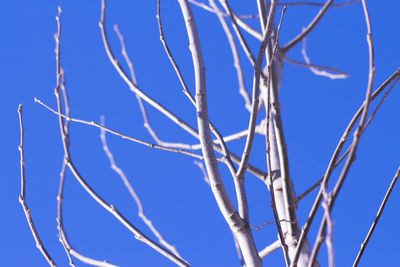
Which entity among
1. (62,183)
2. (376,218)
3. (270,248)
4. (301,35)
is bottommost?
(376,218)

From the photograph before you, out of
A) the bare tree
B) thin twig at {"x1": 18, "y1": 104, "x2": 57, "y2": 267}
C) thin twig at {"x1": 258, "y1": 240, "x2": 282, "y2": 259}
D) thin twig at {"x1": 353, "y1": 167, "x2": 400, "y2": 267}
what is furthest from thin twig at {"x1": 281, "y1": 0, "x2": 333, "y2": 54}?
thin twig at {"x1": 18, "y1": 104, "x2": 57, "y2": 267}

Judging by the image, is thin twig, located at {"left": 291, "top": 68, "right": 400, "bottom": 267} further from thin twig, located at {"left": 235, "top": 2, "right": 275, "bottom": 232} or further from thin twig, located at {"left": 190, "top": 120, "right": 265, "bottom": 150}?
thin twig, located at {"left": 190, "top": 120, "right": 265, "bottom": 150}

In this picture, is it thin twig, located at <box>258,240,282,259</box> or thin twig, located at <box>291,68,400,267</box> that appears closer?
thin twig, located at <box>291,68,400,267</box>

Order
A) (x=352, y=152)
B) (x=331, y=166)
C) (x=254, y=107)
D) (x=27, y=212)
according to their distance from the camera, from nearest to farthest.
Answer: (x=352, y=152) → (x=331, y=166) → (x=254, y=107) → (x=27, y=212)

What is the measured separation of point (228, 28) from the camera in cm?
196

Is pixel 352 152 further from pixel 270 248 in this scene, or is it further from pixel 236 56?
pixel 236 56

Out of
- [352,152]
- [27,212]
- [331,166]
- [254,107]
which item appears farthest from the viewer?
[27,212]

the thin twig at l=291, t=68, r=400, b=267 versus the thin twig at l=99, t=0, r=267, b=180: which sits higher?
the thin twig at l=99, t=0, r=267, b=180

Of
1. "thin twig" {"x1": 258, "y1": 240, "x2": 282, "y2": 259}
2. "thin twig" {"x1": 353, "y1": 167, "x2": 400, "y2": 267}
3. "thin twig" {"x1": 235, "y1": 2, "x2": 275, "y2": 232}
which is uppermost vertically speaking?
"thin twig" {"x1": 235, "y1": 2, "x2": 275, "y2": 232}

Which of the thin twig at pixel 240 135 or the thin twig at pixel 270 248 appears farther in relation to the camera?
the thin twig at pixel 240 135

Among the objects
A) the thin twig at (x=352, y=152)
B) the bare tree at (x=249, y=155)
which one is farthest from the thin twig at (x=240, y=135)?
the thin twig at (x=352, y=152)

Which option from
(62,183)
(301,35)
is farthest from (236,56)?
(62,183)

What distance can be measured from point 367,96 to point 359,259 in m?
0.37

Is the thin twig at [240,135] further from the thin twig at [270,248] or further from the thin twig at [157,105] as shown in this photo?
the thin twig at [270,248]
